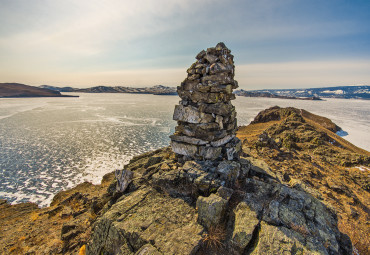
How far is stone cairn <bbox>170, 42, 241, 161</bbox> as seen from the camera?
10195 millimetres

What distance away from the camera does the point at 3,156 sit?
24.8m

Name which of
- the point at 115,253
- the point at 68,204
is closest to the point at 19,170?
the point at 68,204

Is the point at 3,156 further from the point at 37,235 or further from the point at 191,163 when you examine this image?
the point at 191,163

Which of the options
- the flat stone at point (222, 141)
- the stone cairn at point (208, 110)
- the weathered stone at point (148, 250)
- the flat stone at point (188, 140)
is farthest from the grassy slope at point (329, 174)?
the weathered stone at point (148, 250)

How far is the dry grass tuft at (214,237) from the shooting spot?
236 inches

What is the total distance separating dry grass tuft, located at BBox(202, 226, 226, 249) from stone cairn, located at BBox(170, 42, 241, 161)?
4.32 meters

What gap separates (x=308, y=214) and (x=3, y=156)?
3627cm

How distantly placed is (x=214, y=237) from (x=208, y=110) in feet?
21.8

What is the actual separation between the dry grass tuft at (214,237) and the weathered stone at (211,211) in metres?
0.19

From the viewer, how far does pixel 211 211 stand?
6730 mm

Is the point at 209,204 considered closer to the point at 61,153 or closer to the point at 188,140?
the point at 188,140

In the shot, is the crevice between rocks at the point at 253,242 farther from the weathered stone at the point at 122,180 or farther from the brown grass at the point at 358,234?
the brown grass at the point at 358,234

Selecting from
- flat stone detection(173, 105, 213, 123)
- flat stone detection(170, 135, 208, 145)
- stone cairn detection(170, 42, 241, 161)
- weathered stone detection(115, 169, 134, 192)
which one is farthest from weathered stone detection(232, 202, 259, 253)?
weathered stone detection(115, 169, 134, 192)

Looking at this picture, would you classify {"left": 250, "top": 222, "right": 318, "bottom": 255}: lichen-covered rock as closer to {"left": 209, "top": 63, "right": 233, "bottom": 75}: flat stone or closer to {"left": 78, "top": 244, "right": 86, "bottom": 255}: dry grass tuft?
{"left": 78, "top": 244, "right": 86, "bottom": 255}: dry grass tuft
